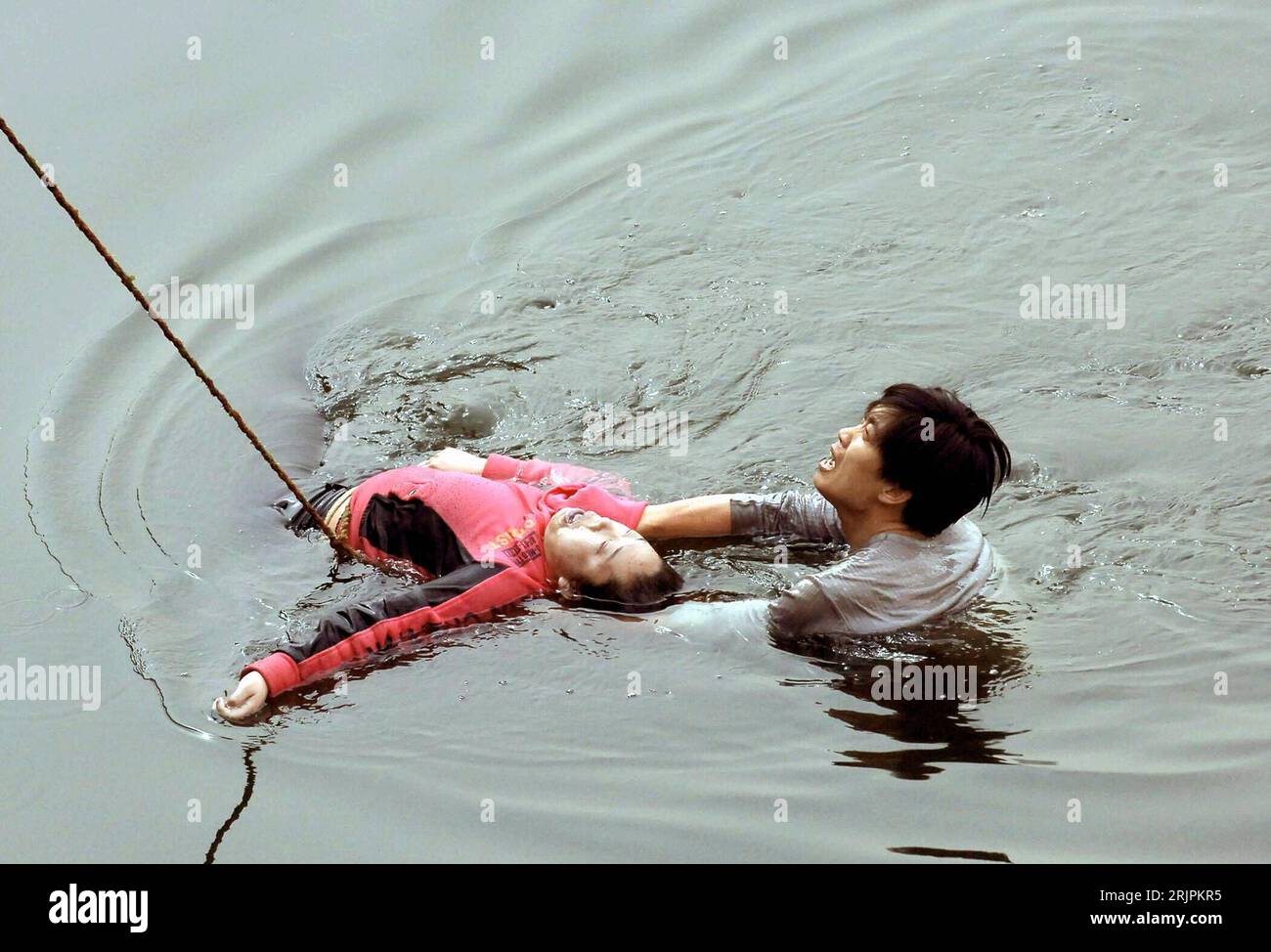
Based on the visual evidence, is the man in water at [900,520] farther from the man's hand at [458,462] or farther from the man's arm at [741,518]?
the man's hand at [458,462]

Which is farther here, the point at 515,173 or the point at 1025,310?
the point at 515,173

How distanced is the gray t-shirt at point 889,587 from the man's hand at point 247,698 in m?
1.46

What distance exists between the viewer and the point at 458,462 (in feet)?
15.5

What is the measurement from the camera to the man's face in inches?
158

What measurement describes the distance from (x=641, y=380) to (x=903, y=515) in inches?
63.5

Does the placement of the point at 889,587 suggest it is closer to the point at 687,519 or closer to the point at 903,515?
the point at 903,515

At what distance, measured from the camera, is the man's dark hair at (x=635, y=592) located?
4316 millimetres

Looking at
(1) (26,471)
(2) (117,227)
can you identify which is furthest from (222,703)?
(2) (117,227)

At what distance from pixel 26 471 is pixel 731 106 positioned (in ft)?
12.2

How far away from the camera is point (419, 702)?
13.4 feet

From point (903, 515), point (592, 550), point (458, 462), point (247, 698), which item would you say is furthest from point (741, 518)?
point (247, 698)
